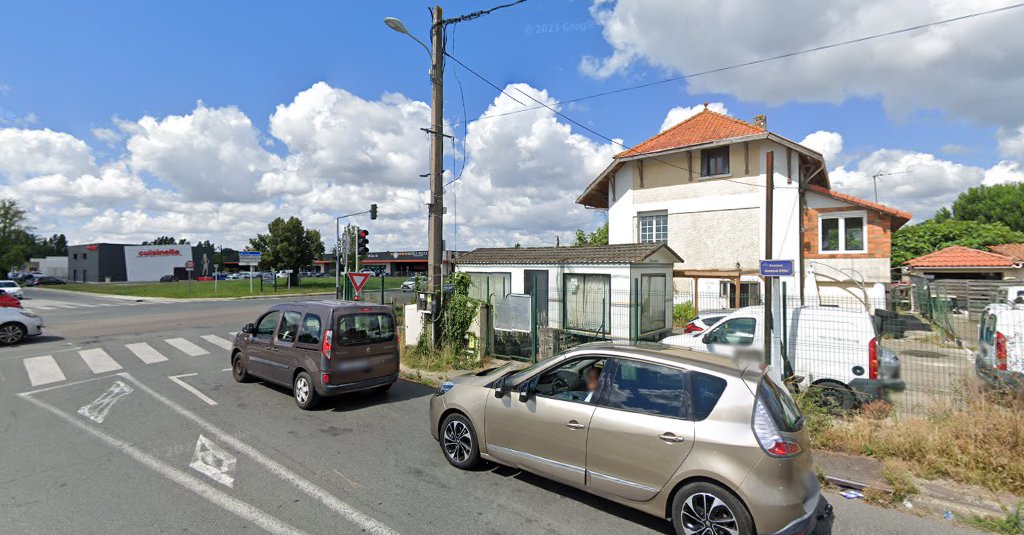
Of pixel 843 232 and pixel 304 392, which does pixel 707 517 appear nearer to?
pixel 304 392

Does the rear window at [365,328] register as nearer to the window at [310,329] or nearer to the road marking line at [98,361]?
the window at [310,329]

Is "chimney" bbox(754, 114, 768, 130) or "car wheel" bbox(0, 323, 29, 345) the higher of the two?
"chimney" bbox(754, 114, 768, 130)

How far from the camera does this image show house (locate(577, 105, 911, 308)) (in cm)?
1767

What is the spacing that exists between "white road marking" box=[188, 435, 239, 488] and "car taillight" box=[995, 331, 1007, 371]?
9.38m

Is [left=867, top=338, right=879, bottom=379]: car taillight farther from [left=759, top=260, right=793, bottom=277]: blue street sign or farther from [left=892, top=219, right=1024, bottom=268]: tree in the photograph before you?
[left=892, top=219, right=1024, bottom=268]: tree

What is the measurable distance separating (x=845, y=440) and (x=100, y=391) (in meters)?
11.5

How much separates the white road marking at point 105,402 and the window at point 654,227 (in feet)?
60.7

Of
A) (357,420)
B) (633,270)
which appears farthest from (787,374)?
(357,420)

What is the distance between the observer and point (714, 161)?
63.7ft

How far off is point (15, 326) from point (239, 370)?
10234mm

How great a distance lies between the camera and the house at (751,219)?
1767cm

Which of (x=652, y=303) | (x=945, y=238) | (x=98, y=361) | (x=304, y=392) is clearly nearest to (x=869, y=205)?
(x=652, y=303)

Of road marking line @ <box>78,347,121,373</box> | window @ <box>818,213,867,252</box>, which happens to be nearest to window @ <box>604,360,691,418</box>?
road marking line @ <box>78,347,121,373</box>

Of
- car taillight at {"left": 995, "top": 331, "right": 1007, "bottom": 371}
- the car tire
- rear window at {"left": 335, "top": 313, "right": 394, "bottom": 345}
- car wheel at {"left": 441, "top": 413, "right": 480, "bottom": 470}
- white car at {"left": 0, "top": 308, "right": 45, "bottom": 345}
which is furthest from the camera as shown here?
white car at {"left": 0, "top": 308, "right": 45, "bottom": 345}
